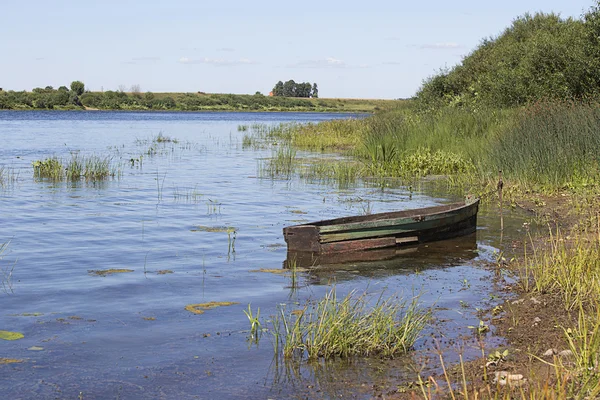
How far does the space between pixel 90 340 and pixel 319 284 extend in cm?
357

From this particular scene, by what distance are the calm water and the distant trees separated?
149m

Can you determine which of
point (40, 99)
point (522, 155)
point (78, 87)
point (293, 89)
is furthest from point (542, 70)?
point (293, 89)

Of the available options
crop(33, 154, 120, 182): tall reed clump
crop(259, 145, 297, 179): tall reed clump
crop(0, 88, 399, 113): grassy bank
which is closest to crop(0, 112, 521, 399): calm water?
crop(33, 154, 120, 182): tall reed clump

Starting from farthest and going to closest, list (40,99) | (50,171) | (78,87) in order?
(78,87), (40,99), (50,171)

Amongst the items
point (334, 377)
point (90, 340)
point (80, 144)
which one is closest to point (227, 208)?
point (90, 340)

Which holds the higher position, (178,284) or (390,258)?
(390,258)

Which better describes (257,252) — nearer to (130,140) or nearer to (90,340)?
(90,340)

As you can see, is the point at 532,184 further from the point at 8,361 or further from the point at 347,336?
the point at 8,361

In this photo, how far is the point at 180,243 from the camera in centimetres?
1330

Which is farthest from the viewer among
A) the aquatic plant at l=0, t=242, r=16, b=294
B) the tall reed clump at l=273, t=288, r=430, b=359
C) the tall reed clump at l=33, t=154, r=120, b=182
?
the tall reed clump at l=33, t=154, r=120, b=182

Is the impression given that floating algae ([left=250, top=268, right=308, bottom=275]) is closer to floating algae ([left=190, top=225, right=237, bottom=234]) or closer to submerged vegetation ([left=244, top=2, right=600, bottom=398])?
submerged vegetation ([left=244, top=2, right=600, bottom=398])

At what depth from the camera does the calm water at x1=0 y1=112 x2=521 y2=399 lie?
6.61 meters

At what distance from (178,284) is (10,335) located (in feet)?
9.29

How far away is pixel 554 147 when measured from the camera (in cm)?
1706
